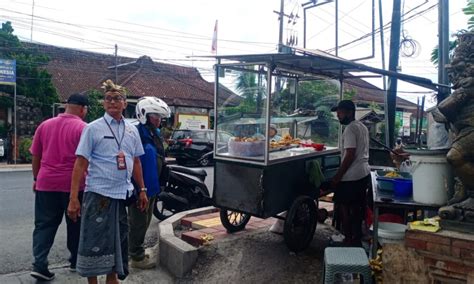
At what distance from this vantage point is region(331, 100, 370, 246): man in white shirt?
15.3 feet

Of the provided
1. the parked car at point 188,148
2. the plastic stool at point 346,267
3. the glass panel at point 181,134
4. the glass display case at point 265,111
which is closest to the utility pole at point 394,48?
the glass display case at point 265,111

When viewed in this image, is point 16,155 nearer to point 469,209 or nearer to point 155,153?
point 155,153

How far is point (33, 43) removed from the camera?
21.8 meters

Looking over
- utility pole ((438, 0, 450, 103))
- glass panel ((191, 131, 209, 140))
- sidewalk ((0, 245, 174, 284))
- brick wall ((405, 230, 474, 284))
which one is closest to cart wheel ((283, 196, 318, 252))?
sidewalk ((0, 245, 174, 284))

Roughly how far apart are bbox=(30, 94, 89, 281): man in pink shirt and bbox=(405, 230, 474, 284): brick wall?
9.53 ft

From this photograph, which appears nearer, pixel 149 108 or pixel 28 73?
pixel 149 108

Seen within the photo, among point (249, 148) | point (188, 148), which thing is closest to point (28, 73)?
point (188, 148)

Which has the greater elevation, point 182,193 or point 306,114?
point 306,114

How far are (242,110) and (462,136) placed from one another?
7.99 ft

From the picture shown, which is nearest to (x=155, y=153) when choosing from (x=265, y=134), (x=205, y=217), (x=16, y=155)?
(x=265, y=134)

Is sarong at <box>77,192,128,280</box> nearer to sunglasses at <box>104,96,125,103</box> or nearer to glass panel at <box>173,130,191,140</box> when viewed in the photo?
sunglasses at <box>104,96,125,103</box>

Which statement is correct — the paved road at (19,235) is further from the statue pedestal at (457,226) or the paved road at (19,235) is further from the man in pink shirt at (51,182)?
the statue pedestal at (457,226)

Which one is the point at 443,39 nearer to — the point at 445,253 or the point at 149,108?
the point at 445,253

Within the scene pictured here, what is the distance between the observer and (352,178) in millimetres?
4711
